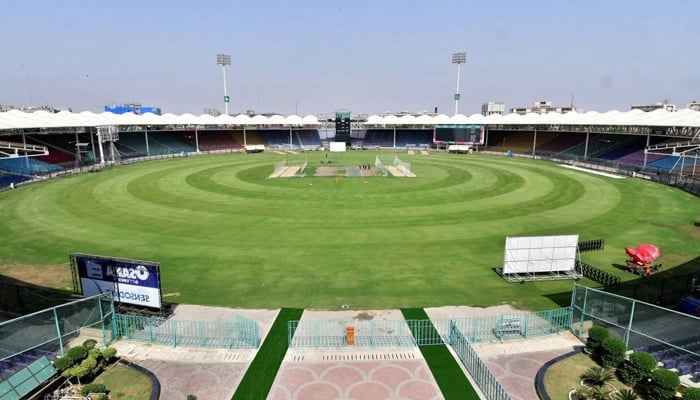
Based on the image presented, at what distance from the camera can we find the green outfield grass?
23.2 m

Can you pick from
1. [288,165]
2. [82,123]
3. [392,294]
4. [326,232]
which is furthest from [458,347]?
[82,123]

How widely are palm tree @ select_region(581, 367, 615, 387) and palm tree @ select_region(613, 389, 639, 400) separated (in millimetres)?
544

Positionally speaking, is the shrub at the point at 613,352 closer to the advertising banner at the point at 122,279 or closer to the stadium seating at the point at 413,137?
the advertising banner at the point at 122,279

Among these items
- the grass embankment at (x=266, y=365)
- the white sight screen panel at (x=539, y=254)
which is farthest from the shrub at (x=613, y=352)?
the grass embankment at (x=266, y=365)

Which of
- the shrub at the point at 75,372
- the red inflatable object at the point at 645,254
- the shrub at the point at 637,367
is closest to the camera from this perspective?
the shrub at the point at 637,367

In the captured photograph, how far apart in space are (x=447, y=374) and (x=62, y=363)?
13.8 metres

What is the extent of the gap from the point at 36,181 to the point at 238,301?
174ft

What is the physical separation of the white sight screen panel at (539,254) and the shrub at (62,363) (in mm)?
21507

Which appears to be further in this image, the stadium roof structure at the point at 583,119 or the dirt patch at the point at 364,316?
the stadium roof structure at the point at 583,119

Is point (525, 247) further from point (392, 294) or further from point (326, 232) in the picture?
point (326, 232)

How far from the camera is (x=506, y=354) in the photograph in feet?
54.0

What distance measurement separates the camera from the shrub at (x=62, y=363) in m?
14.4

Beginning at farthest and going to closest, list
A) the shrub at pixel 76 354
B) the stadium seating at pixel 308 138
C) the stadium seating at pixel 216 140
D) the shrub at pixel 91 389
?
the stadium seating at pixel 308 138 < the stadium seating at pixel 216 140 < the shrub at pixel 76 354 < the shrub at pixel 91 389

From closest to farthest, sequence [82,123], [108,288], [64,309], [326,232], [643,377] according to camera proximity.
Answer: [643,377]
[64,309]
[108,288]
[326,232]
[82,123]
